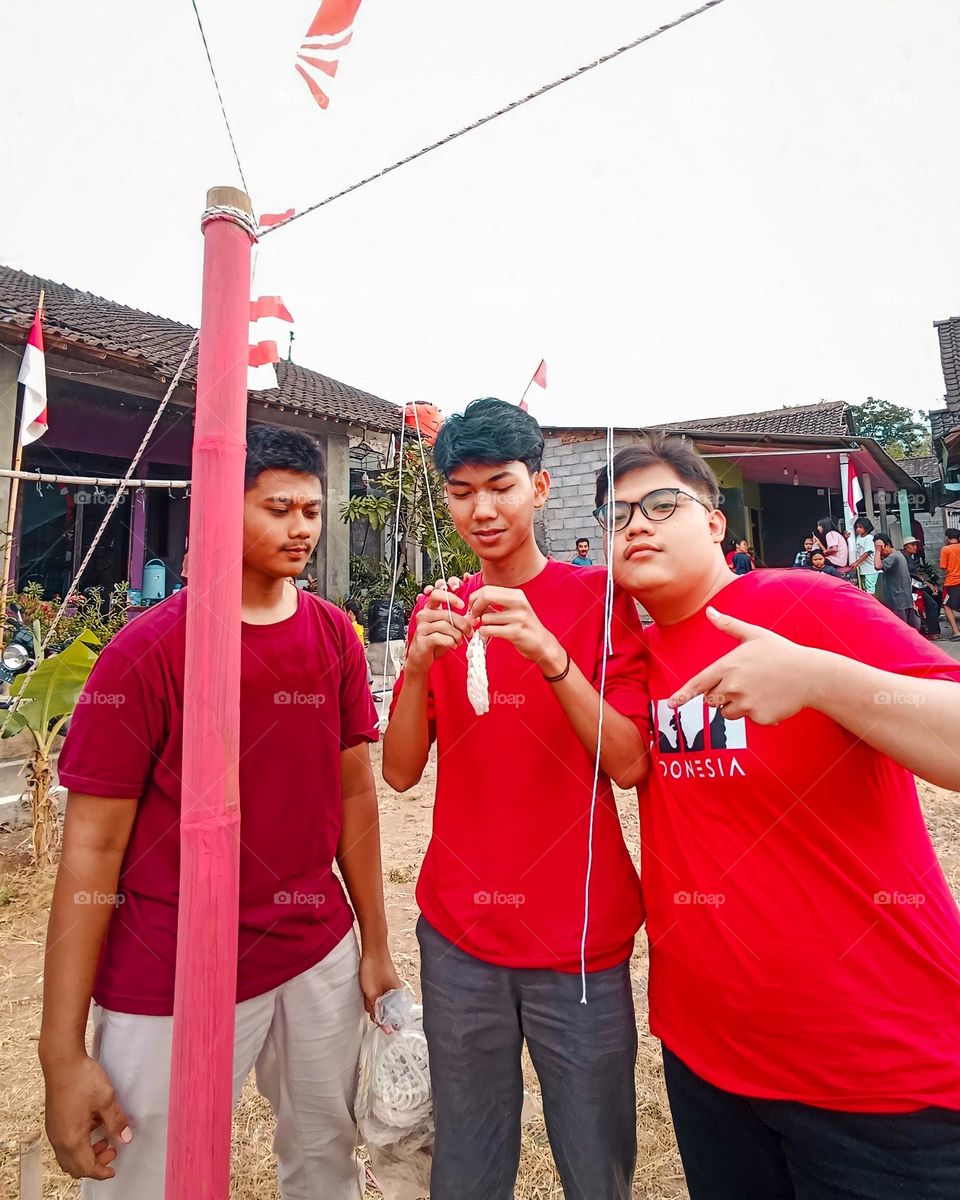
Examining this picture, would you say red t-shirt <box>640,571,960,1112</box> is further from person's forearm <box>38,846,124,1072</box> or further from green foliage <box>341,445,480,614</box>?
green foliage <box>341,445,480,614</box>

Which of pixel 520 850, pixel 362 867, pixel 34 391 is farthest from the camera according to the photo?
pixel 34 391

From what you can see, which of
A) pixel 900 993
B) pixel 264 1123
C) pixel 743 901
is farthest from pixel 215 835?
pixel 264 1123

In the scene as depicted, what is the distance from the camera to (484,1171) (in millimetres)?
1536

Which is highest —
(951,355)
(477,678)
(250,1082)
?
(951,355)

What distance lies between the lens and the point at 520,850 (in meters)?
1.53

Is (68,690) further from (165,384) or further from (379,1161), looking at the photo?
(165,384)

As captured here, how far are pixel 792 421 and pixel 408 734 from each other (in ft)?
64.6

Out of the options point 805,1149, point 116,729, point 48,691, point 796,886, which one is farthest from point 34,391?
point 805,1149

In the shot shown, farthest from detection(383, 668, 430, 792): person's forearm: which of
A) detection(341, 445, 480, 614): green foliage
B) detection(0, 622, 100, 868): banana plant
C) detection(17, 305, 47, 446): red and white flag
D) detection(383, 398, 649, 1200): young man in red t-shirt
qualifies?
detection(341, 445, 480, 614): green foliage

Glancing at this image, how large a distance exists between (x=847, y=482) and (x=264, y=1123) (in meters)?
13.0

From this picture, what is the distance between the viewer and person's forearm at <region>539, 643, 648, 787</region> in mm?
1407

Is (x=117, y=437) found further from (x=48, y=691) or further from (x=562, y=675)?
(x=562, y=675)

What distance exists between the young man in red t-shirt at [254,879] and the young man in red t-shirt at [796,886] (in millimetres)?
882

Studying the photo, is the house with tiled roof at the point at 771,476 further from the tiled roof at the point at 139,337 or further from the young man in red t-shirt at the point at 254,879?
the young man in red t-shirt at the point at 254,879
